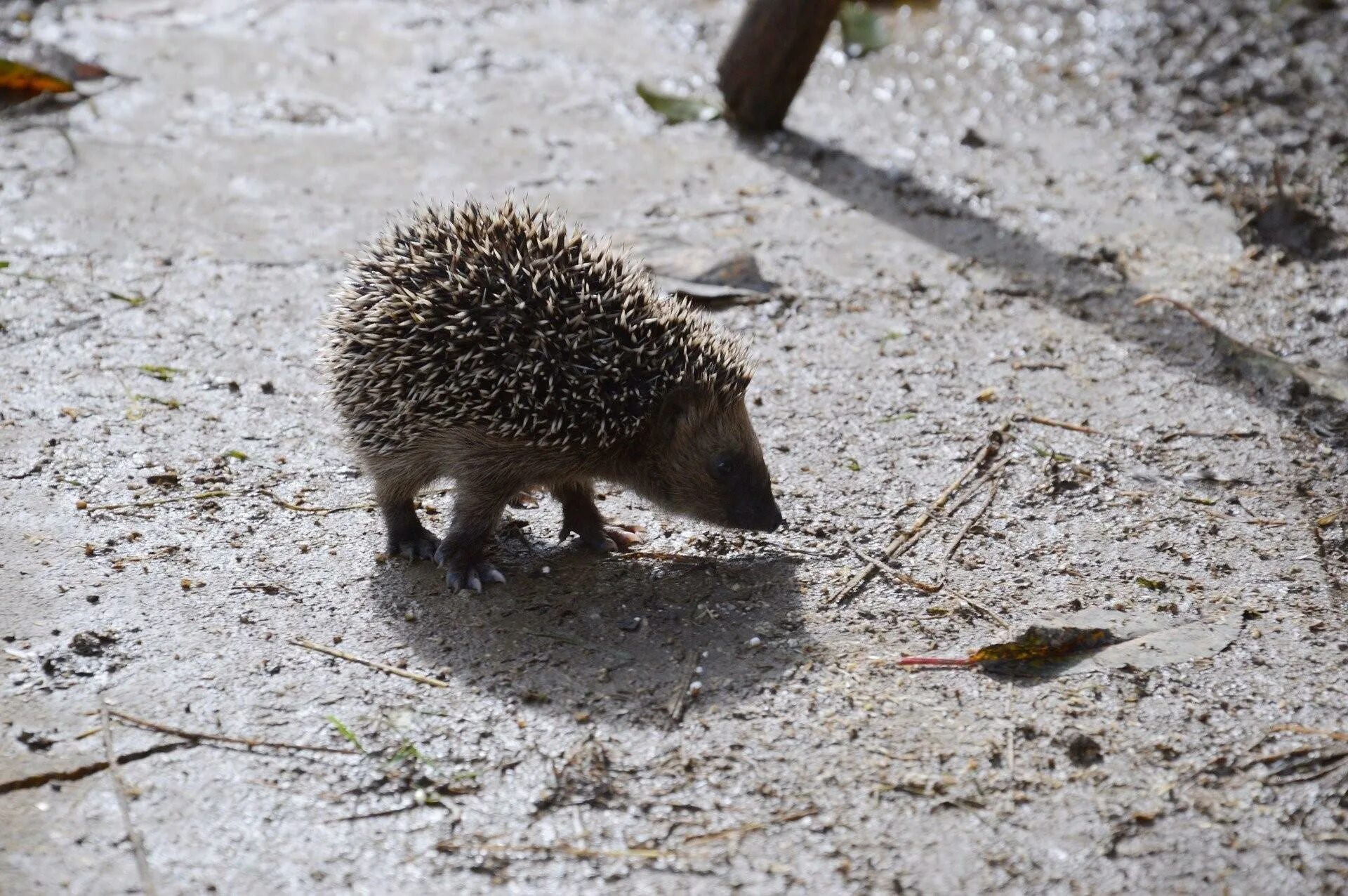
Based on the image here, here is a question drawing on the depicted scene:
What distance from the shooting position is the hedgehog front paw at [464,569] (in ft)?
18.0

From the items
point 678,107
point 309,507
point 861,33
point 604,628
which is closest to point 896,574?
point 604,628

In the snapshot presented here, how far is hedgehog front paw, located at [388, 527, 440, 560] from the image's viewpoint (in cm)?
573

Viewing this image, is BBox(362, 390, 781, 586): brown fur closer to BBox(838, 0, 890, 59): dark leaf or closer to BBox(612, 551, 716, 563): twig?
BBox(612, 551, 716, 563): twig

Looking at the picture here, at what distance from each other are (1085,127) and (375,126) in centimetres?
555

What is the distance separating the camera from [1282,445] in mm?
6387

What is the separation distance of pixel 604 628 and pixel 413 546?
1047mm

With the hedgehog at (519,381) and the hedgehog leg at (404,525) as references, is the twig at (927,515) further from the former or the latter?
the hedgehog leg at (404,525)

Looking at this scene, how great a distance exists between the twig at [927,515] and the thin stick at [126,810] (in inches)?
107

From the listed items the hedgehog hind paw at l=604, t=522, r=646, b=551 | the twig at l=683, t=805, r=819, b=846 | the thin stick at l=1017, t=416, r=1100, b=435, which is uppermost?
the thin stick at l=1017, t=416, r=1100, b=435

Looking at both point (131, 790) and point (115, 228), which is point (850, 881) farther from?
point (115, 228)

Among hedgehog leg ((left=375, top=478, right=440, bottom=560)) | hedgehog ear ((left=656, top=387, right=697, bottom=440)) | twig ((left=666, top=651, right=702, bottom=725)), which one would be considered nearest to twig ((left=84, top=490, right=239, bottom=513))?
hedgehog leg ((left=375, top=478, right=440, bottom=560))

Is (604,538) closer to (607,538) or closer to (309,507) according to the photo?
(607,538)

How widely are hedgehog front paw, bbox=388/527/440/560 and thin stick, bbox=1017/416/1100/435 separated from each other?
3.09m

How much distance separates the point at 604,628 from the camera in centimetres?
524
